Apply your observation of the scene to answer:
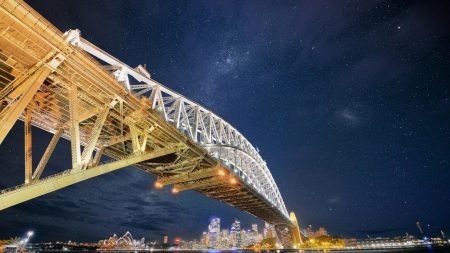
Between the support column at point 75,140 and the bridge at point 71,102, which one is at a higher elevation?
the bridge at point 71,102

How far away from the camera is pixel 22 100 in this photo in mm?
10102

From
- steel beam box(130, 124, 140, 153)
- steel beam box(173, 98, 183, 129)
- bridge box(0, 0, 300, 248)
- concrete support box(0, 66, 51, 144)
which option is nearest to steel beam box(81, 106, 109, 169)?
bridge box(0, 0, 300, 248)

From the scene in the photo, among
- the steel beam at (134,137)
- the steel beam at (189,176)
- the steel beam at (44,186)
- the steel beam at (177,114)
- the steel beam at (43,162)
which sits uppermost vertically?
the steel beam at (177,114)

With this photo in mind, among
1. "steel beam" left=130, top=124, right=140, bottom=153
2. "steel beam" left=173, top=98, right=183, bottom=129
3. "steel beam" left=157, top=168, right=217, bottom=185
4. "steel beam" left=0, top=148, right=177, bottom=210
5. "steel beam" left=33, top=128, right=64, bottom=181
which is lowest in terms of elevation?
"steel beam" left=0, top=148, right=177, bottom=210

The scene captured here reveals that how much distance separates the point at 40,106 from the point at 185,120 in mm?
11697

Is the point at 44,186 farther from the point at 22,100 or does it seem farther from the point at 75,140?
the point at 22,100

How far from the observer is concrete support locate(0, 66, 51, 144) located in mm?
9367

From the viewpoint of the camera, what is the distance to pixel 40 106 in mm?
15508

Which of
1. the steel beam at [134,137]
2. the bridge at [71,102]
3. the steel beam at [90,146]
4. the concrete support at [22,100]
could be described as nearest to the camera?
the concrete support at [22,100]

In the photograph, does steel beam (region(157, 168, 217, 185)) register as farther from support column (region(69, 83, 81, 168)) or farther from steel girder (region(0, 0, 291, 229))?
support column (region(69, 83, 81, 168))

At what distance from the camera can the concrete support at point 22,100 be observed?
937cm

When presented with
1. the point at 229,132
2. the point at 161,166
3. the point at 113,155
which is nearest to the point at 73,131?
the point at 113,155

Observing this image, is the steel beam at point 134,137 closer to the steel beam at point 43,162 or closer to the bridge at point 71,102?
the bridge at point 71,102

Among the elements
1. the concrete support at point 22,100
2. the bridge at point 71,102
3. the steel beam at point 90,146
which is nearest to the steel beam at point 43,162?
the bridge at point 71,102
